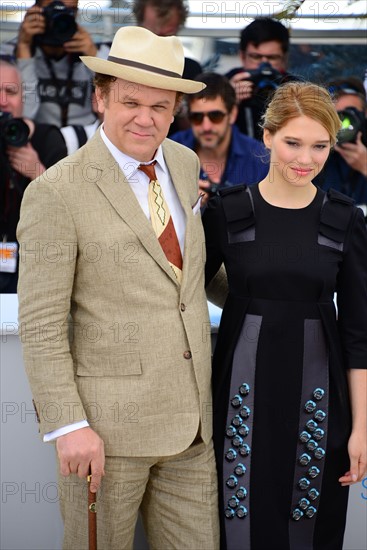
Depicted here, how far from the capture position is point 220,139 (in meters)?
3.94

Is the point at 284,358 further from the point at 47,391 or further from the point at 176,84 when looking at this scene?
the point at 176,84

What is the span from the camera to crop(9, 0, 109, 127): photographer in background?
3838mm

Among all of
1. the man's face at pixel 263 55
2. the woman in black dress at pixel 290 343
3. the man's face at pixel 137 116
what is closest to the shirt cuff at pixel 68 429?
the woman in black dress at pixel 290 343

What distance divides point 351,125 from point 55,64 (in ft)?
4.96

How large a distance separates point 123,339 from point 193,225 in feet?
1.01

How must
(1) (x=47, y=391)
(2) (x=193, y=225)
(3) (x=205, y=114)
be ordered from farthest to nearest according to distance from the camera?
(3) (x=205, y=114) < (2) (x=193, y=225) < (1) (x=47, y=391)

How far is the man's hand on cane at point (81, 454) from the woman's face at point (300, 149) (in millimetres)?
729

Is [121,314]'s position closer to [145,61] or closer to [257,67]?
[145,61]

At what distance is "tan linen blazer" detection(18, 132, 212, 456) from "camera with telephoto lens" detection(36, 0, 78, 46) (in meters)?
2.22

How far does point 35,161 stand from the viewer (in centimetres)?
394

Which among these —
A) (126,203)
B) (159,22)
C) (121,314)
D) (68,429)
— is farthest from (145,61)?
(159,22)

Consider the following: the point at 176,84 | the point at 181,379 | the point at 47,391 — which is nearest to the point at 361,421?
the point at 181,379

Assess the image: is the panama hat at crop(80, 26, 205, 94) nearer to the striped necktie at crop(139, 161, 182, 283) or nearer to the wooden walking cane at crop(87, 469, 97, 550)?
the striped necktie at crop(139, 161, 182, 283)

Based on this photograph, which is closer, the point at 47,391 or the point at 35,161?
the point at 47,391
